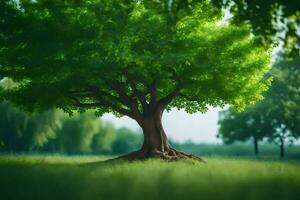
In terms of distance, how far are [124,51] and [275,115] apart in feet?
126

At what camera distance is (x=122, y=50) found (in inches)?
941

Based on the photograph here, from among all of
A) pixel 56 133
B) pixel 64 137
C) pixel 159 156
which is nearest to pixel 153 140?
pixel 159 156

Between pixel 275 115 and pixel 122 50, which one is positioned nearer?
pixel 122 50

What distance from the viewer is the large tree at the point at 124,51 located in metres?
24.2

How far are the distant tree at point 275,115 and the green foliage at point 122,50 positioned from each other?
1176 inches

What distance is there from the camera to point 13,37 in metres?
25.7

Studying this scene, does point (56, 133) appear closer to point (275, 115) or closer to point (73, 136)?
point (73, 136)

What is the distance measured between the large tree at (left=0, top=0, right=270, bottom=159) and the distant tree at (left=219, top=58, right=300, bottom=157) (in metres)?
29.6

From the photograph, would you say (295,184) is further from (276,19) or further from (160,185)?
(276,19)

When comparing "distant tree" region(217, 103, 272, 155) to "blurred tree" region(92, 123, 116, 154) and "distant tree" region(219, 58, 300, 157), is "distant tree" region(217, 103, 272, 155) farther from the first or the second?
"blurred tree" region(92, 123, 116, 154)

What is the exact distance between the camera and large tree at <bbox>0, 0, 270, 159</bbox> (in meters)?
24.2

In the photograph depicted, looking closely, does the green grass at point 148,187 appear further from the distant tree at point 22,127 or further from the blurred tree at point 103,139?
the blurred tree at point 103,139

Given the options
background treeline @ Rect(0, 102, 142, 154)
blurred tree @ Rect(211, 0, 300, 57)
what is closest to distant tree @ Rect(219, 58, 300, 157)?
background treeline @ Rect(0, 102, 142, 154)

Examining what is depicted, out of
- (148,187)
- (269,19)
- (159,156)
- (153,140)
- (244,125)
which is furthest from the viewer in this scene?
(244,125)
